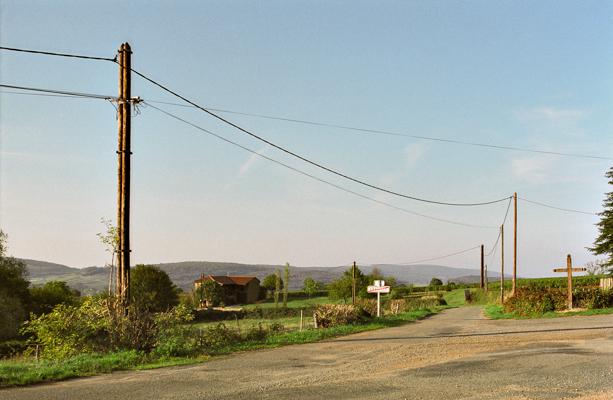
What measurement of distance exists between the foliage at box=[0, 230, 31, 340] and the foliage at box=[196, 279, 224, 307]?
3671 centimetres

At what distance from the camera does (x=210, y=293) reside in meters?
103

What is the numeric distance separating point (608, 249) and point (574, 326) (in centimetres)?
5071

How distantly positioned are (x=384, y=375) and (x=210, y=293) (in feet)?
305

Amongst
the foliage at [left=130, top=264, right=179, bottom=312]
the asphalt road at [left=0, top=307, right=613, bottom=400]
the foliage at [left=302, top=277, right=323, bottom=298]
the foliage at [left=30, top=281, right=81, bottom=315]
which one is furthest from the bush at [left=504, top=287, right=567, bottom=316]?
the foliage at [left=302, top=277, right=323, bottom=298]

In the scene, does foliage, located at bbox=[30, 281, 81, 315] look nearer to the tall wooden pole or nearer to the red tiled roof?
the red tiled roof

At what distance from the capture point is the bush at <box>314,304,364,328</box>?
25.4m

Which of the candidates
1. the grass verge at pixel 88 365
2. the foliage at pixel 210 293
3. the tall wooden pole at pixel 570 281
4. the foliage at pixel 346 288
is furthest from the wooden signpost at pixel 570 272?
the foliage at pixel 210 293

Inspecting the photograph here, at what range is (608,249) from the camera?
67.6 meters

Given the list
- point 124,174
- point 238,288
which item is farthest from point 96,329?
point 238,288

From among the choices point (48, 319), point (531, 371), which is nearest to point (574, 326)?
point (531, 371)

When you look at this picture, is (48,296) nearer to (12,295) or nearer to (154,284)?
(12,295)

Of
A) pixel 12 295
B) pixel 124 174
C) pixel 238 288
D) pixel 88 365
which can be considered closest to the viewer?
pixel 88 365

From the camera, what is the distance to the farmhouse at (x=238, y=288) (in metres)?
117

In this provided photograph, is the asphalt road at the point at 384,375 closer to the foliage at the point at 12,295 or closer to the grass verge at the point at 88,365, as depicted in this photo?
the grass verge at the point at 88,365
